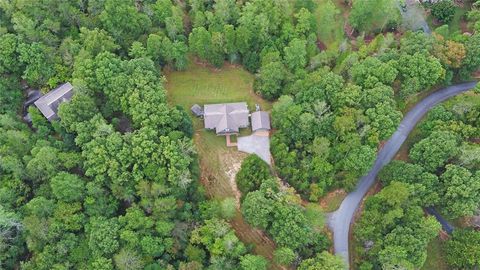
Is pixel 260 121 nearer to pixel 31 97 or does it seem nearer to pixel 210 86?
pixel 210 86

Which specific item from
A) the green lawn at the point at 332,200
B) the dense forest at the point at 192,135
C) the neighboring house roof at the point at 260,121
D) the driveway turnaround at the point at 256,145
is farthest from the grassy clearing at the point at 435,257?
the neighboring house roof at the point at 260,121

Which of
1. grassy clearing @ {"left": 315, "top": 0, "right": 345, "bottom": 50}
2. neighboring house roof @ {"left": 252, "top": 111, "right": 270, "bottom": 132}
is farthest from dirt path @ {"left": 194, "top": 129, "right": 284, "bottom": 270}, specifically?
grassy clearing @ {"left": 315, "top": 0, "right": 345, "bottom": 50}

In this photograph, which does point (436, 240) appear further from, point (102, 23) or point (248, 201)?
point (102, 23)

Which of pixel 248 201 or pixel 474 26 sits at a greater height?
pixel 474 26

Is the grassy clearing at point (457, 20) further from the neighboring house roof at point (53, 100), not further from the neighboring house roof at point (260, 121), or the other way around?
the neighboring house roof at point (53, 100)

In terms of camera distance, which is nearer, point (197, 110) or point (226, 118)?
point (226, 118)

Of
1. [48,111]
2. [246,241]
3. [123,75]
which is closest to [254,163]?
[246,241]

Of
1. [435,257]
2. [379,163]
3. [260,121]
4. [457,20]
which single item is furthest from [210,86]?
[457,20]
